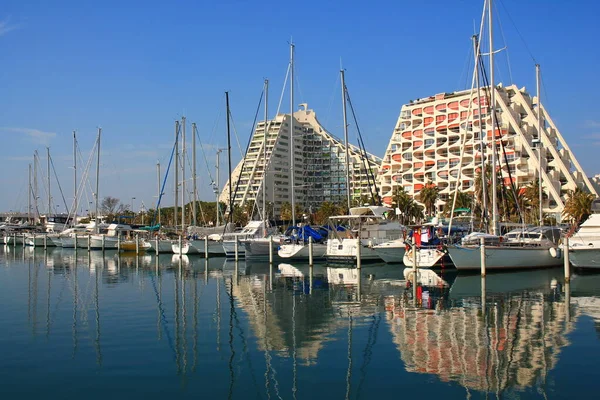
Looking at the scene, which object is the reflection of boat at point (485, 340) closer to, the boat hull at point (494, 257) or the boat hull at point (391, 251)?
the boat hull at point (494, 257)

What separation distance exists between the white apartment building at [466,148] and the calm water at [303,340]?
7070 centimetres

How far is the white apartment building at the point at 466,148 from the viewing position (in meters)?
99.1

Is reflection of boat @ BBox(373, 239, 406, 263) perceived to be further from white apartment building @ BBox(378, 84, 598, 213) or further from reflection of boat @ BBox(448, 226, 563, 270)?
white apartment building @ BBox(378, 84, 598, 213)

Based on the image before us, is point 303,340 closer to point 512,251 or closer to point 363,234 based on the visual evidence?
point 512,251

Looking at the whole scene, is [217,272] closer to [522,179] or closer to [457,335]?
[457,335]

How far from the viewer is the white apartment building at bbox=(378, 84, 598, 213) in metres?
99.1

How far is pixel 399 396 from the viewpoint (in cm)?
1098

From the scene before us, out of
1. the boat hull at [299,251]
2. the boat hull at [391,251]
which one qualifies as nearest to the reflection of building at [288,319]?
the boat hull at [391,251]

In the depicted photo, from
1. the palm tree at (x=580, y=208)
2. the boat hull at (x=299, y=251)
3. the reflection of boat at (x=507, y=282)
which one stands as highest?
the palm tree at (x=580, y=208)

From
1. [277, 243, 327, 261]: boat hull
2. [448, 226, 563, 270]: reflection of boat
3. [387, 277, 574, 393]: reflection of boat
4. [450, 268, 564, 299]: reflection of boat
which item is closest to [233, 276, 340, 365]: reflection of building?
[387, 277, 574, 393]: reflection of boat

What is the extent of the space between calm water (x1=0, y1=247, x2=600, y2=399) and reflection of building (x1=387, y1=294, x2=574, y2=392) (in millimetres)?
51

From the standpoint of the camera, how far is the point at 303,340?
624 inches

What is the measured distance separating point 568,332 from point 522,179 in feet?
294

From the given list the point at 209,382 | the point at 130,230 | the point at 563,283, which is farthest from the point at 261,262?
the point at 209,382
